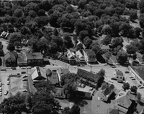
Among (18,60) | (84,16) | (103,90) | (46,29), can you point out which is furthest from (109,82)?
(84,16)

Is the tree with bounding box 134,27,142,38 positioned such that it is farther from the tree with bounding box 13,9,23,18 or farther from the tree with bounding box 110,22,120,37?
the tree with bounding box 13,9,23,18

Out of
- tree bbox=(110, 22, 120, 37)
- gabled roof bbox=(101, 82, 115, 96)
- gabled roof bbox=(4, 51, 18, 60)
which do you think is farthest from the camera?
tree bbox=(110, 22, 120, 37)

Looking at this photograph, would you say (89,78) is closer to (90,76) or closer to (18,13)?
(90,76)

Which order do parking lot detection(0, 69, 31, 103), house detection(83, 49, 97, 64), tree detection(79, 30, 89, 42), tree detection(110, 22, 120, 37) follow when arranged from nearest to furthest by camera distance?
parking lot detection(0, 69, 31, 103), house detection(83, 49, 97, 64), tree detection(79, 30, 89, 42), tree detection(110, 22, 120, 37)

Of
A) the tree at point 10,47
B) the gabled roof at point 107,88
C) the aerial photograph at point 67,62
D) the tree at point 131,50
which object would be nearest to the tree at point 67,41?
the aerial photograph at point 67,62

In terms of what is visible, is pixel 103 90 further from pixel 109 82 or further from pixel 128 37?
pixel 128 37

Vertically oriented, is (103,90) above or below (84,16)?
below

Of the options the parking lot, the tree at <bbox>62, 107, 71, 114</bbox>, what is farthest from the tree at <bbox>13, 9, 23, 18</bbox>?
the tree at <bbox>62, 107, 71, 114</bbox>

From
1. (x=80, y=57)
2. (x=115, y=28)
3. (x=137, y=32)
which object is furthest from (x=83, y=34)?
(x=137, y=32)

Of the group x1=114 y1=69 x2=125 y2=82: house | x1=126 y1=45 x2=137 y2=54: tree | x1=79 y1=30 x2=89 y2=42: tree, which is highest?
x1=79 y1=30 x2=89 y2=42: tree
